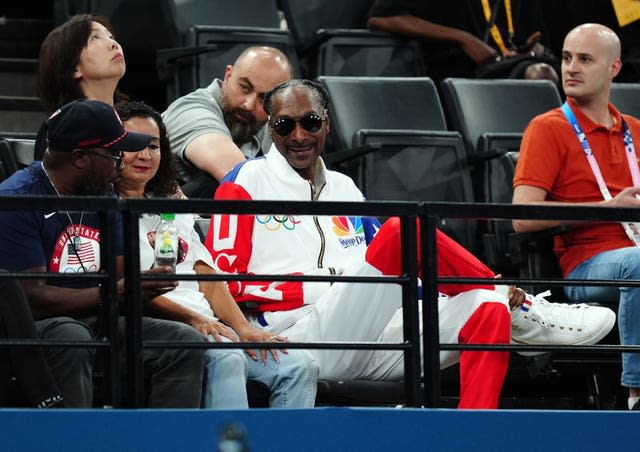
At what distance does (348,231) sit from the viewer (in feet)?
13.3

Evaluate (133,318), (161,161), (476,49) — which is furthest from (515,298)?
(476,49)

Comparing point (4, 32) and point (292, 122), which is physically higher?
point (4, 32)

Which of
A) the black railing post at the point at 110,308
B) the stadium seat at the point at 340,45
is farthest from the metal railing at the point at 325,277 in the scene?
the stadium seat at the point at 340,45

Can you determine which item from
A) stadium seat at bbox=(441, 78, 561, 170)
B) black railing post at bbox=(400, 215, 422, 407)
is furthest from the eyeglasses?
stadium seat at bbox=(441, 78, 561, 170)

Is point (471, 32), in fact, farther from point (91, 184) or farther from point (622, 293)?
point (91, 184)

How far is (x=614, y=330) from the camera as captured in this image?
4242 millimetres

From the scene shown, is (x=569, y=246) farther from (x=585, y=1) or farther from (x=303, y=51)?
(x=585, y=1)

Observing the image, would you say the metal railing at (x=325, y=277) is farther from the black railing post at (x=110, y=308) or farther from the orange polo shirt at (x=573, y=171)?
the orange polo shirt at (x=573, y=171)

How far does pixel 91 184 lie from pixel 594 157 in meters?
1.92

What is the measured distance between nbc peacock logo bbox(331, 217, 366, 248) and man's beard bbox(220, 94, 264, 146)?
910 mm

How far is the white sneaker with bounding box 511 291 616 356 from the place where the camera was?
3.77 m

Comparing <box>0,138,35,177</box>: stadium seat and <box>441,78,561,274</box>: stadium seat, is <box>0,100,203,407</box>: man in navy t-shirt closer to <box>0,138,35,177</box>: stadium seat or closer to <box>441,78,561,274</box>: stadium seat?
<box>0,138,35,177</box>: stadium seat
